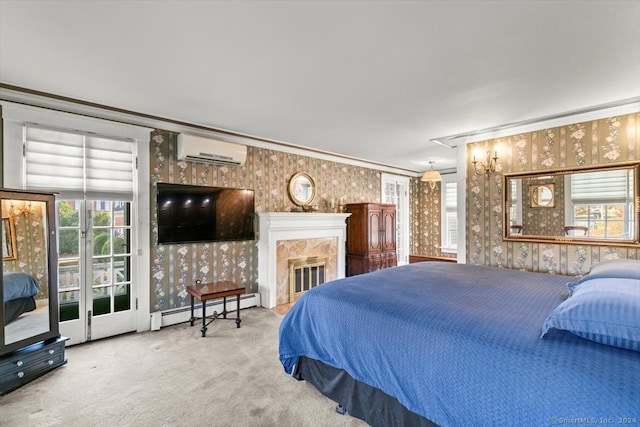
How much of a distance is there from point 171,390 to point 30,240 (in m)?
1.73

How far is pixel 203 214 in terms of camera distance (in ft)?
12.8

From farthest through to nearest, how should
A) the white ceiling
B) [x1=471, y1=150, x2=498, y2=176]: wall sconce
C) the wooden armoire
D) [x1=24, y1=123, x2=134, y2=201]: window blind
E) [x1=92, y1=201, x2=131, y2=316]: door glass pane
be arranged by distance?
the wooden armoire → [x1=471, y1=150, x2=498, y2=176]: wall sconce → [x1=92, y1=201, x2=131, y2=316]: door glass pane → [x1=24, y1=123, x2=134, y2=201]: window blind → the white ceiling

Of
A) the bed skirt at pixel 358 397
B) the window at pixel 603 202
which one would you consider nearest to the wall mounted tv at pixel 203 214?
the bed skirt at pixel 358 397

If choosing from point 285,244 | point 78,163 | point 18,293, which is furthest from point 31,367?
point 285,244

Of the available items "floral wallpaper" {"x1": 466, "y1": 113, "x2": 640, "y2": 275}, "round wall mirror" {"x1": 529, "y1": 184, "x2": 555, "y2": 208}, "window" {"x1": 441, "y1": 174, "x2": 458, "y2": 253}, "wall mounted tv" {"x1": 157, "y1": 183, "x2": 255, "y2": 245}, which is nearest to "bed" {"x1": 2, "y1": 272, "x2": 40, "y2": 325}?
"wall mounted tv" {"x1": 157, "y1": 183, "x2": 255, "y2": 245}

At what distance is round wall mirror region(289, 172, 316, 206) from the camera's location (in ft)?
16.0

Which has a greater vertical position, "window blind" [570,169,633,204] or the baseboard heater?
"window blind" [570,169,633,204]

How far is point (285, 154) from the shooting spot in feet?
15.8

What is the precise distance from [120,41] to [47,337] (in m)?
2.52

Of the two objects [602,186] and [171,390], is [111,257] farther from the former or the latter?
[602,186]

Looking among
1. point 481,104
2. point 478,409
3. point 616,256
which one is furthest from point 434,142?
point 478,409

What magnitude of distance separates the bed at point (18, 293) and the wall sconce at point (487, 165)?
4930 millimetres

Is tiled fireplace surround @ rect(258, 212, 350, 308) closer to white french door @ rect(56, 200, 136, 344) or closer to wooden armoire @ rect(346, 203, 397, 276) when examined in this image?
wooden armoire @ rect(346, 203, 397, 276)

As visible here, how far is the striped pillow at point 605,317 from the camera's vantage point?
1218 mm
